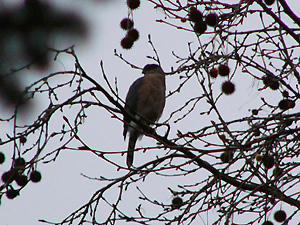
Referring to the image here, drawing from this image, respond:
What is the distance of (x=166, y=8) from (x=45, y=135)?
157 cm

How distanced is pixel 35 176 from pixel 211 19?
1.88m

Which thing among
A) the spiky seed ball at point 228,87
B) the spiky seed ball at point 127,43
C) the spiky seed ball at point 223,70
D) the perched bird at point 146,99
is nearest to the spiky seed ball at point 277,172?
the spiky seed ball at point 228,87

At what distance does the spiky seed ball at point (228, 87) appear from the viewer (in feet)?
11.1

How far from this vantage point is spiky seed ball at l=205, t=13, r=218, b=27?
131 inches

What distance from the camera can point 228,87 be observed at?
3.39 meters

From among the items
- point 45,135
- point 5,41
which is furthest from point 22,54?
point 45,135

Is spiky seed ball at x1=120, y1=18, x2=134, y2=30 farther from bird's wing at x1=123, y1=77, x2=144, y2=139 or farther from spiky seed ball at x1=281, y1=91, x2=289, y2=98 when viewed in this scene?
bird's wing at x1=123, y1=77, x2=144, y2=139

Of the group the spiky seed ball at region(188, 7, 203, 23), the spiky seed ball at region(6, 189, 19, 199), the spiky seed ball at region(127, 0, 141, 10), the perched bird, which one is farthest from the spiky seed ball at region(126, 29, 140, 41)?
the perched bird

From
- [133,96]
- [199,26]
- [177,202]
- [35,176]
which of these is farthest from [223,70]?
[133,96]

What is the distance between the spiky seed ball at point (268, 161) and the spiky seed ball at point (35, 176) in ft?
5.07

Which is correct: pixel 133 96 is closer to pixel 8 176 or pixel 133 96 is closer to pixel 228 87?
pixel 228 87

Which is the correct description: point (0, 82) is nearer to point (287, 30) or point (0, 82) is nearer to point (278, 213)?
point (278, 213)

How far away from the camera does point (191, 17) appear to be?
3.35 meters

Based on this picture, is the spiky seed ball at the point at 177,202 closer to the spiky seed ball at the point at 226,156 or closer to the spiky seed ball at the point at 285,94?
the spiky seed ball at the point at 226,156
